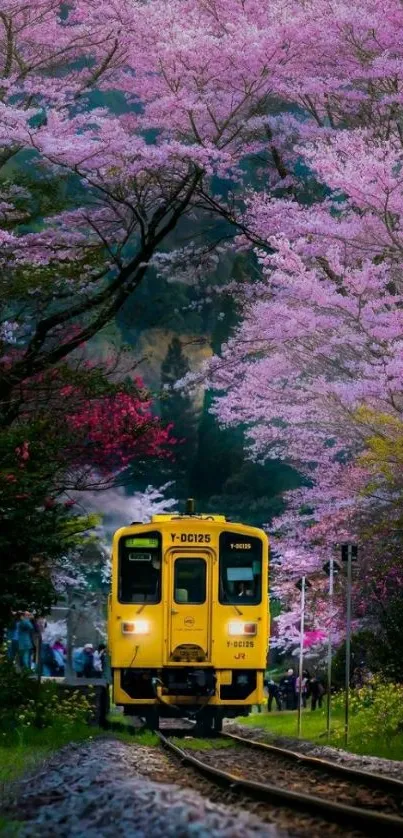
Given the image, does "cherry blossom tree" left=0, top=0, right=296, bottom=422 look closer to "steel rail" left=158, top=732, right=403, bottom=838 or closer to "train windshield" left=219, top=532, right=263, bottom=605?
"train windshield" left=219, top=532, right=263, bottom=605

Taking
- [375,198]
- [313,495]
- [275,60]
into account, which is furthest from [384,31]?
[313,495]

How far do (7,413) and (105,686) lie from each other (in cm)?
406

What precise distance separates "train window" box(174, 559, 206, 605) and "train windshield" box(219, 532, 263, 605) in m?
0.24

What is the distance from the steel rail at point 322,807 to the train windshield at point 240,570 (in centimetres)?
703

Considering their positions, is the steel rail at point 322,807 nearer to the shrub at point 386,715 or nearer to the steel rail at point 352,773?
the steel rail at point 352,773

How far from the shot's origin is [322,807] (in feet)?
26.1

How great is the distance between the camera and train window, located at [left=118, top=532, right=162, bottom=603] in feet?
57.5

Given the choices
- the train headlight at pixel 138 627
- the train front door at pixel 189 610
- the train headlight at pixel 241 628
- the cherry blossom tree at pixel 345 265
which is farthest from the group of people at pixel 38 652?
the cherry blossom tree at pixel 345 265

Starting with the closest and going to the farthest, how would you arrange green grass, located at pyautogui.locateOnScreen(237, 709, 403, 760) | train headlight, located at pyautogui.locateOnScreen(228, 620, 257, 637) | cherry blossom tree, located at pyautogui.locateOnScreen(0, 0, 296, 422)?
green grass, located at pyautogui.locateOnScreen(237, 709, 403, 760) < train headlight, located at pyautogui.locateOnScreen(228, 620, 257, 637) < cherry blossom tree, located at pyautogui.locateOnScreen(0, 0, 296, 422)

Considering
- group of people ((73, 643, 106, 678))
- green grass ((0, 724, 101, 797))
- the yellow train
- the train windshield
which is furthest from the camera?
group of people ((73, 643, 106, 678))

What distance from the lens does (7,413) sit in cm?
1917

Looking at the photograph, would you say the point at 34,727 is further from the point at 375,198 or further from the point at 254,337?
the point at 254,337

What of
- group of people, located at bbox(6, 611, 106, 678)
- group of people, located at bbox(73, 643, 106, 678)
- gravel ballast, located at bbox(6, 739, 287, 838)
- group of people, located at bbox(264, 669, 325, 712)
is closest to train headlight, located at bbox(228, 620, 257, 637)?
group of people, located at bbox(6, 611, 106, 678)

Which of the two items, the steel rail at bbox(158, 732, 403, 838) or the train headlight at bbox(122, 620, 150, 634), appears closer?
the steel rail at bbox(158, 732, 403, 838)
